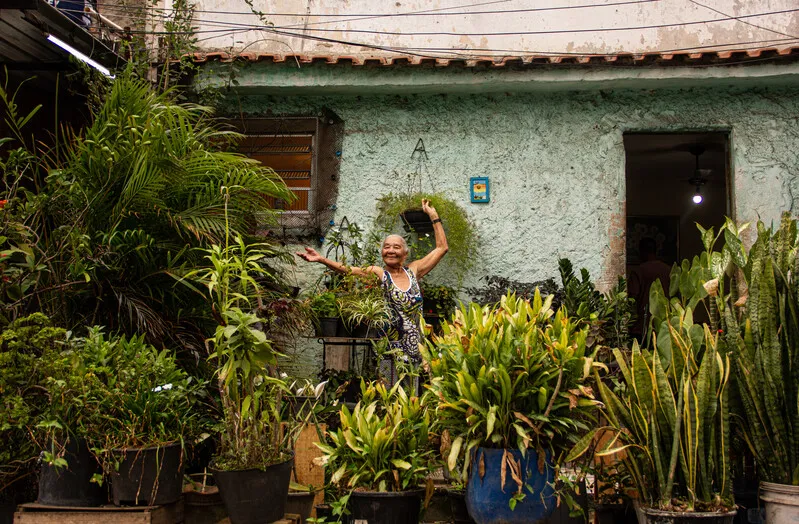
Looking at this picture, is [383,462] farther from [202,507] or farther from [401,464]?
[202,507]

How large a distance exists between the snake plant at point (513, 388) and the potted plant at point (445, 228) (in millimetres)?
2699

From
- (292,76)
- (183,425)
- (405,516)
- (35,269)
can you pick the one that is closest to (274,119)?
(292,76)

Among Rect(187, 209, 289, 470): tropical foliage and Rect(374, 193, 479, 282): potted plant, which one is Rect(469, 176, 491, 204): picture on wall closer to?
Rect(374, 193, 479, 282): potted plant

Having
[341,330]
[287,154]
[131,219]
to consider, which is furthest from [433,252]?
[131,219]

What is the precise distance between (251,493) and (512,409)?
1.49 meters

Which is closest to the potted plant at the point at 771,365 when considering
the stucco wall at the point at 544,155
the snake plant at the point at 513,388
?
the snake plant at the point at 513,388

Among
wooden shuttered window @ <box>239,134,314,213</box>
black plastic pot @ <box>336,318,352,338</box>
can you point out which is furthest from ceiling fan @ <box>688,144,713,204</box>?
black plastic pot @ <box>336,318,352,338</box>

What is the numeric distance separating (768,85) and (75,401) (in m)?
6.53

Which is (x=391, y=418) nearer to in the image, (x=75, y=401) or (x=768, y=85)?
(x=75, y=401)

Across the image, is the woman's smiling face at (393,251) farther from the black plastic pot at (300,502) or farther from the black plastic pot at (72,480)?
the black plastic pot at (72,480)

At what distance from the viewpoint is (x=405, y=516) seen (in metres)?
4.16

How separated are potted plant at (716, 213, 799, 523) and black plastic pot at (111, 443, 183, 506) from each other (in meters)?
3.29

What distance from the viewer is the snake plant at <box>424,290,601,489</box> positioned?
12.9ft

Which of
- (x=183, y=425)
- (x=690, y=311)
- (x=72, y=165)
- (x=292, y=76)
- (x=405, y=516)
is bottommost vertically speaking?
(x=405, y=516)
